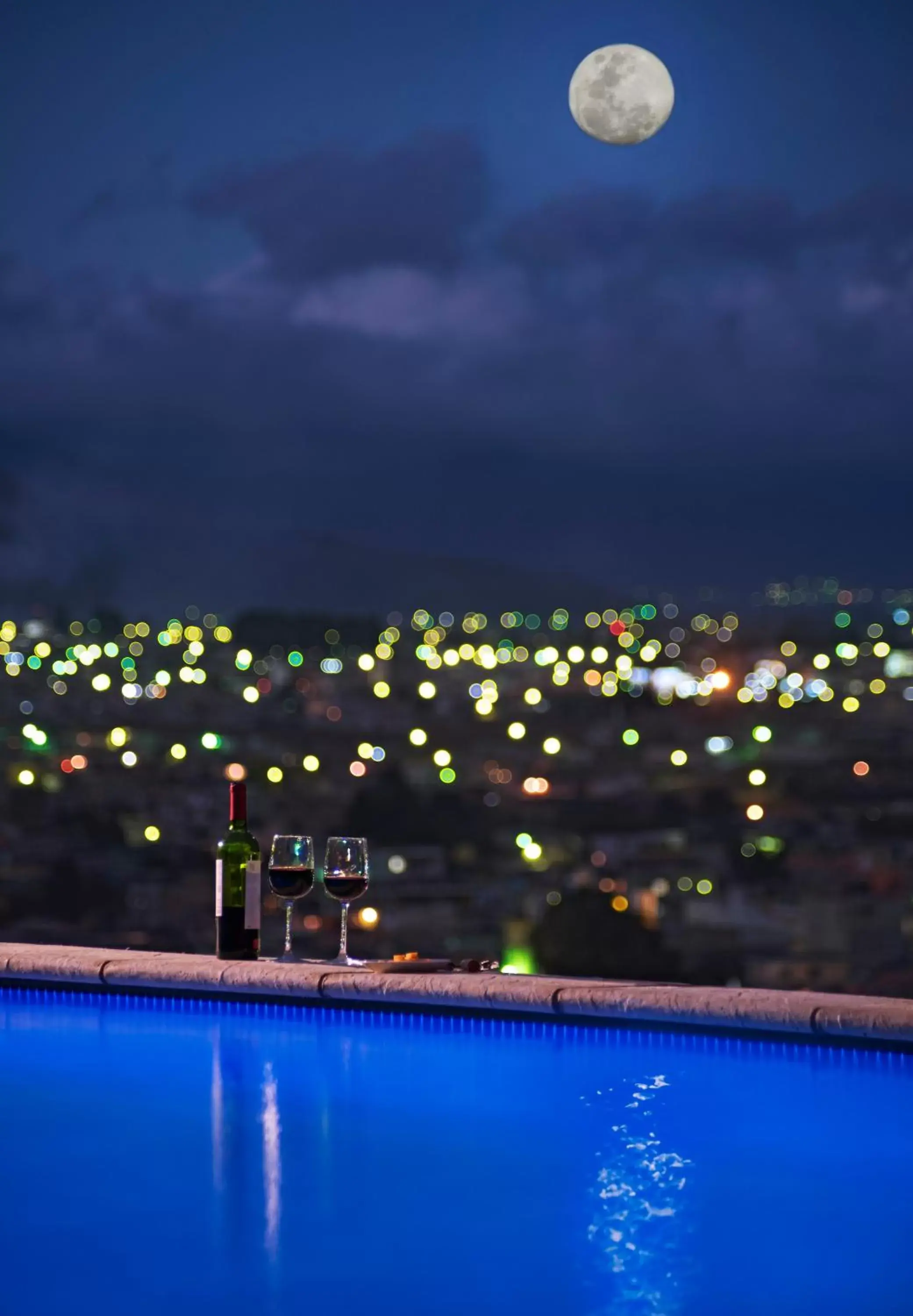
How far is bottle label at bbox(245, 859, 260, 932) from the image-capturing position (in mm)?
2836

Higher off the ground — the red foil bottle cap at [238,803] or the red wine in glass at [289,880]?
the red foil bottle cap at [238,803]

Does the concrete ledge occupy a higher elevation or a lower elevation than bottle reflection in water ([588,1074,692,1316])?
higher

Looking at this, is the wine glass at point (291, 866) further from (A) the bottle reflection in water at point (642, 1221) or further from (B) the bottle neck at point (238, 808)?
(A) the bottle reflection in water at point (642, 1221)

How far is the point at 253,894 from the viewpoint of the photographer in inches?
115

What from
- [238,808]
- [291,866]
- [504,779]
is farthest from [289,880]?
[504,779]

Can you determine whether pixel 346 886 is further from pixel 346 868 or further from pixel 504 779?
pixel 504 779

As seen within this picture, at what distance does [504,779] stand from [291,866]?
833 cm

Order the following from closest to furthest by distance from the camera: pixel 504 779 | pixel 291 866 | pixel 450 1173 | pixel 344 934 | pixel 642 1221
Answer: pixel 642 1221
pixel 450 1173
pixel 291 866
pixel 344 934
pixel 504 779

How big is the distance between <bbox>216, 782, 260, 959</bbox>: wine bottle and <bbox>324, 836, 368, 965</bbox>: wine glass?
134 mm

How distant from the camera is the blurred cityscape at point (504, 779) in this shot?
8.85 meters

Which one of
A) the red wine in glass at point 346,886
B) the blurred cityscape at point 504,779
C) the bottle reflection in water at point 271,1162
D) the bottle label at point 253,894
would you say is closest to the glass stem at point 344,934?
the red wine in glass at point 346,886

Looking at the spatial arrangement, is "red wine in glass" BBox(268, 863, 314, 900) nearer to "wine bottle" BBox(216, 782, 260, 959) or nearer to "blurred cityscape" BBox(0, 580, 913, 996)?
"wine bottle" BBox(216, 782, 260, 959)

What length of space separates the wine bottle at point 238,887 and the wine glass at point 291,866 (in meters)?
0.07

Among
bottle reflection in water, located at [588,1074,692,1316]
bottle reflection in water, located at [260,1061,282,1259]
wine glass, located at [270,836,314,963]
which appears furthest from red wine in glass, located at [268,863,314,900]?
bottle reflection in water, located at [588,1074,692,1316]
